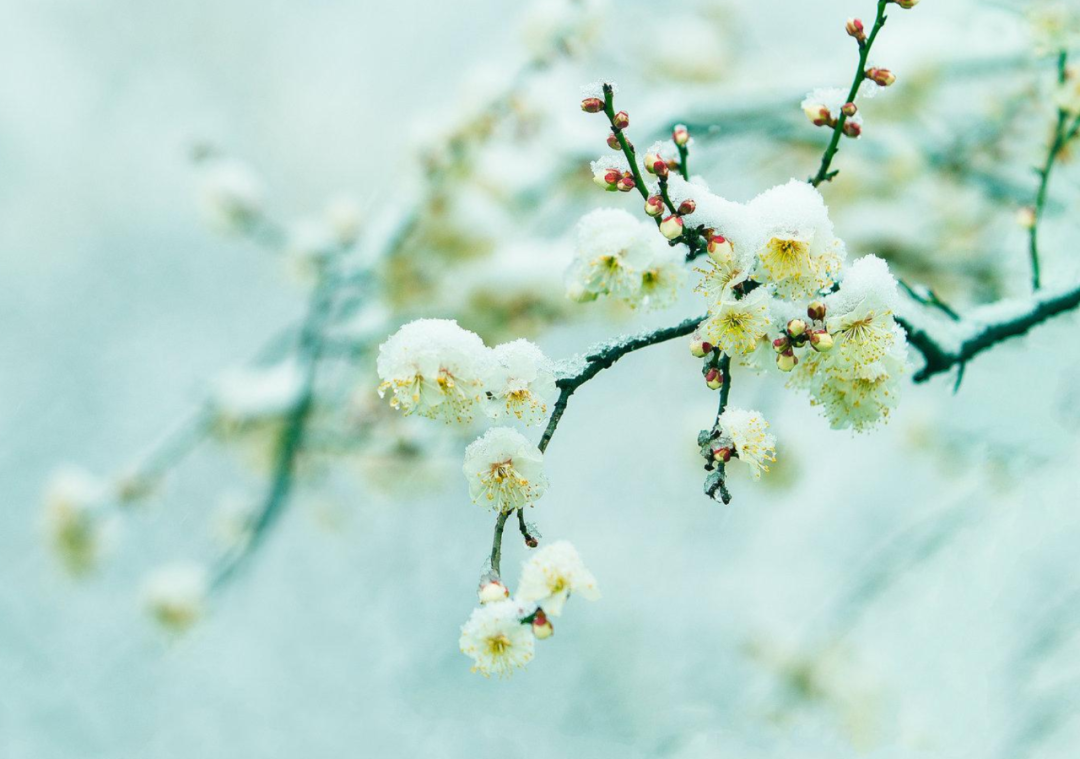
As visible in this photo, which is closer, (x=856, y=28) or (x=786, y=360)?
(x=786, y=360)

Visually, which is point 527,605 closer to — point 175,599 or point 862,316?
point 862,316

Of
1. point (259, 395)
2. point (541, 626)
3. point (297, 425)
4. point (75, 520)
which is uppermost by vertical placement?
point (259, 395)

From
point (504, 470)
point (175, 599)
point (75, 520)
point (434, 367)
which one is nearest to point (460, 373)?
point (434, 367)

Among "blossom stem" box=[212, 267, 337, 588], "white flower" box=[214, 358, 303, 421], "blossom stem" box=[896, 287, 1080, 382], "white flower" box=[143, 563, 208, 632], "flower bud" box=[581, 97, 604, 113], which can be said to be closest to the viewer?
"flower bud" box=[581, 97, 604, 113]

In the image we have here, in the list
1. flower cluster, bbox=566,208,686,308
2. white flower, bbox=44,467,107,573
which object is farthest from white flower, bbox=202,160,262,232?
flower cluster, bbox=566,208,686,308

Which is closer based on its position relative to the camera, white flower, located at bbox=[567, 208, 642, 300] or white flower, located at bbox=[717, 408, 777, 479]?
white flower, located at bbox=[717, 408, 777, 479]

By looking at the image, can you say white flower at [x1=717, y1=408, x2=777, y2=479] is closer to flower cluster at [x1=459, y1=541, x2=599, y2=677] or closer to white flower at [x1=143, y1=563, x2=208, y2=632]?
flower cluster at [x1=459, y1=541, x2=599, y2=677]

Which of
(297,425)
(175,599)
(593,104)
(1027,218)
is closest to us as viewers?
(593,104)

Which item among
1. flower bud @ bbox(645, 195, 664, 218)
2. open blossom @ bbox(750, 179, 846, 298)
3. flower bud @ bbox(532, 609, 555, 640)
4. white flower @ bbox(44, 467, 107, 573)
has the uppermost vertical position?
white flower @ bbox(44, 467, 107, 573)
